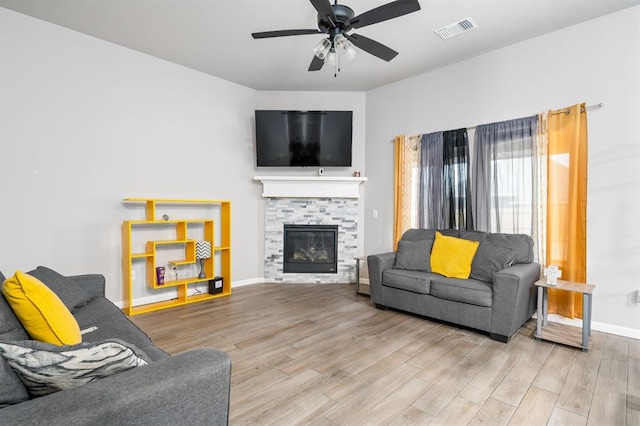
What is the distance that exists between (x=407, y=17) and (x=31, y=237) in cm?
419

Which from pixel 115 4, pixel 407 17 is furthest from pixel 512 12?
pixel 115 4

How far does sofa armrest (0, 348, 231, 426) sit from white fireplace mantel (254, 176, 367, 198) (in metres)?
3.86

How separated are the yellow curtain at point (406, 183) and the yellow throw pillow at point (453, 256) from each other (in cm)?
85

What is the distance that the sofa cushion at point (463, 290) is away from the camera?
9.85 feet

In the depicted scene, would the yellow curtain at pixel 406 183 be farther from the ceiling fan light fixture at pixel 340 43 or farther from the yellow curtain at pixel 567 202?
the ceiling fan light fixture at pixel 340 43

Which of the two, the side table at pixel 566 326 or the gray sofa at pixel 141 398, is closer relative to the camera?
the gray sofa at pixel 141 398

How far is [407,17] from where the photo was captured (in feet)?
10.2

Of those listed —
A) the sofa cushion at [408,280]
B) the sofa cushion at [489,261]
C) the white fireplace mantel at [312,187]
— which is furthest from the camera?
the white fireplace mantel at [312,187]

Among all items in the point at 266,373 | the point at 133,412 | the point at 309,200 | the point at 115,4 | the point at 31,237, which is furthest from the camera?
the point at 309,200

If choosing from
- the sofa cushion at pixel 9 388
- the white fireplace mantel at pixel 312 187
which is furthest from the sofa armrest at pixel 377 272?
the sofa cushion at pixel 9 388

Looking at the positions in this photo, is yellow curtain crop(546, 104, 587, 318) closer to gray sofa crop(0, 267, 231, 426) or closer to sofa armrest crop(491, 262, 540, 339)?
sofa armrest crop(491, 262, 540, 339)

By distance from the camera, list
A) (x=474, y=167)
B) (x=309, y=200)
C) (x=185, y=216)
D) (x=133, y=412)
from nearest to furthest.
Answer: (x=133, y=412) → (x=474, y=167) → (x=185, y=216) → (x=309, y=200)

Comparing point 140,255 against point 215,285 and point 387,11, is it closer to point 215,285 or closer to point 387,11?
point 215,285

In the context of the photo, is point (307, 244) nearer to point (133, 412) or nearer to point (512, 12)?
point (512, 12)
